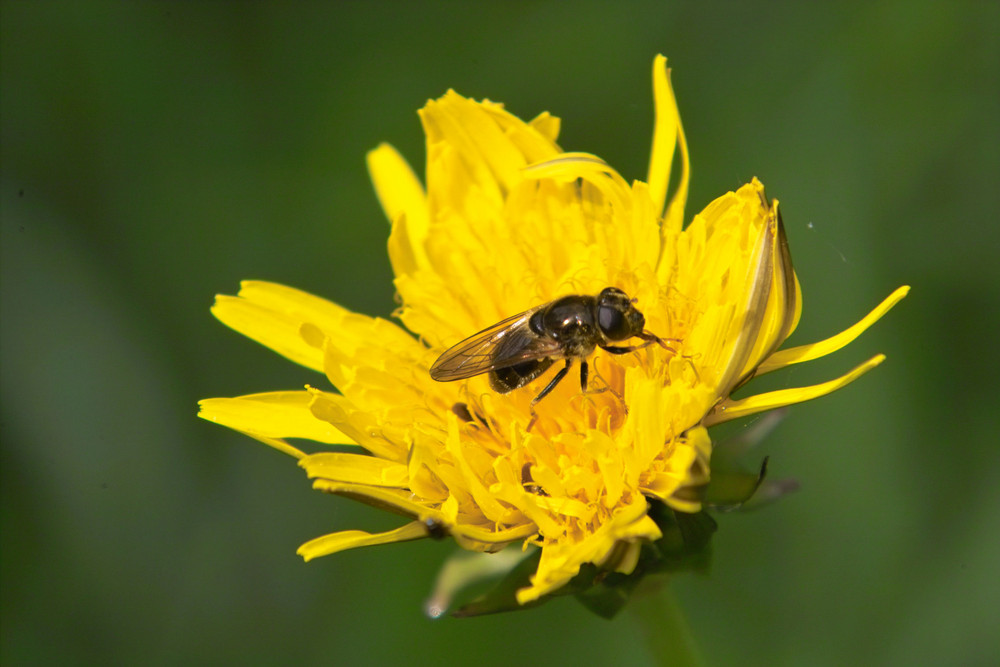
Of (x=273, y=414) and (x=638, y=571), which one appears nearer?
(x=638, y=571)

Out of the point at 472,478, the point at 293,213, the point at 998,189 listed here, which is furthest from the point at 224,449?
the point at 998,189

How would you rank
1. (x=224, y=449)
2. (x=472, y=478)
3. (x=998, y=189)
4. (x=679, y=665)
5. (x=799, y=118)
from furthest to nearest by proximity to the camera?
(x=224, y=449)
(x=799, y=118)
(x=998, y=189)
(x=679, y=665)
(x=472, y=478)

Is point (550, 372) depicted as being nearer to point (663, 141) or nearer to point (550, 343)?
point (550, 343)

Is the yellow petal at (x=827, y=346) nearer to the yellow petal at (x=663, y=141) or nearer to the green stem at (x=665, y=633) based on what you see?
the yellow petal at (x=663, y=141)

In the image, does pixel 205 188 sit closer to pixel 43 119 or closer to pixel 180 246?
pixel 180 246

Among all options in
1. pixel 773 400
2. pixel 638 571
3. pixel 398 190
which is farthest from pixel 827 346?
pixel 398 190
